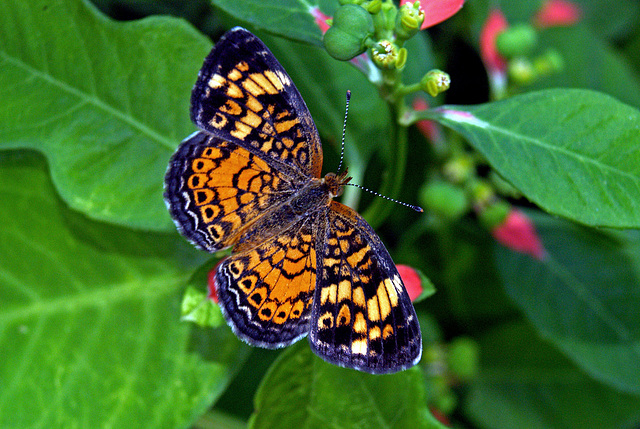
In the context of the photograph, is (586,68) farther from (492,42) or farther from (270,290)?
(270,290)

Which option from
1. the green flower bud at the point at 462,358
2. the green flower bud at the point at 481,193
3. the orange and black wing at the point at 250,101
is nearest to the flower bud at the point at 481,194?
the green flower bud at the point at 481,193

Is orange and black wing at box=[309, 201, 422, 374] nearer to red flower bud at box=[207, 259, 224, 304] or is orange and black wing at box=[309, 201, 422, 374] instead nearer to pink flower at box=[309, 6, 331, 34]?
red flower bud at box=[207, 259, 224, 304]

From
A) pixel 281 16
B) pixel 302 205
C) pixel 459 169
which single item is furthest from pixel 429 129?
pixel 281 16

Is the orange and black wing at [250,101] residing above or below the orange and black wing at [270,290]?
above

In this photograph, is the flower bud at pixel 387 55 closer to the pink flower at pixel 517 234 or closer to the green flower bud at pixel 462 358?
the pink flower at pixel 517 234

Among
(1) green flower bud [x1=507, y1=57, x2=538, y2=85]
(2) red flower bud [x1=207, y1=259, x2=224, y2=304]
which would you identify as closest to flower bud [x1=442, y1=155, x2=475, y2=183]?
(1) green flower bud [x1=507, y1=57, x2=538, y2=85]

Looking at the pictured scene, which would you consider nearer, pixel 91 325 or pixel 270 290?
pixel 270 290

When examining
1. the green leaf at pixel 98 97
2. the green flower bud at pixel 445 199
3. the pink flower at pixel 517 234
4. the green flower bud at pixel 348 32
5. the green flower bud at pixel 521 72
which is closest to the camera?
the green flower bud at pixel 348 32
